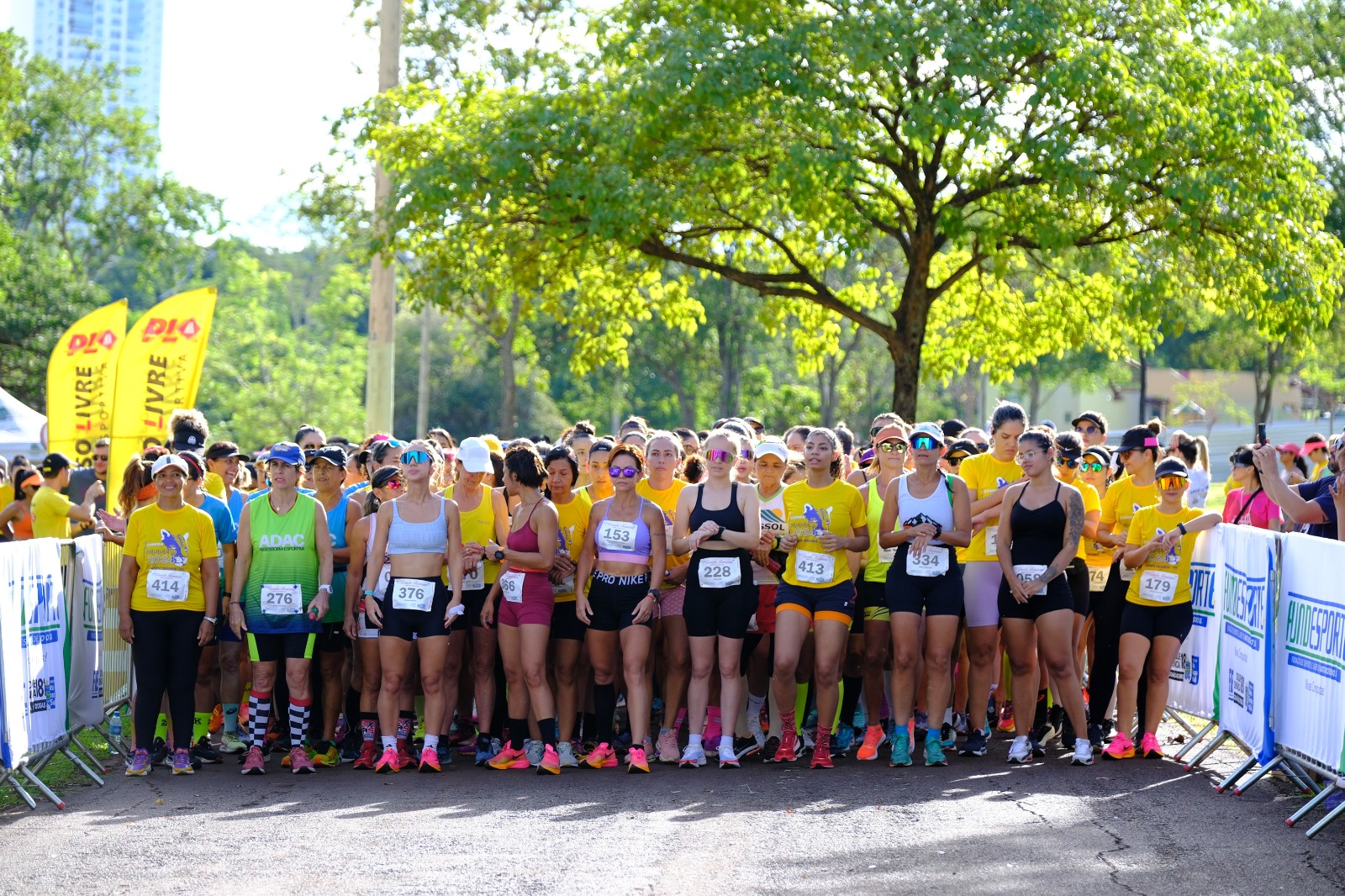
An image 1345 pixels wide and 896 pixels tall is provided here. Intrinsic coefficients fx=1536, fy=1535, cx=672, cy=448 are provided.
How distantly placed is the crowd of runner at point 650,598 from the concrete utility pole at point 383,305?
7.20 metres

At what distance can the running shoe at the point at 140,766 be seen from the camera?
8.85m

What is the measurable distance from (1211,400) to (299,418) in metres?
35.6

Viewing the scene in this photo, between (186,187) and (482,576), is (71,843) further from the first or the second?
(186,187)

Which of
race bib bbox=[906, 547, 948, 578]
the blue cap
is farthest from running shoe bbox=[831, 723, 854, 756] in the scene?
the blue cap

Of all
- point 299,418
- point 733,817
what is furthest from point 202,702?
point 299,418

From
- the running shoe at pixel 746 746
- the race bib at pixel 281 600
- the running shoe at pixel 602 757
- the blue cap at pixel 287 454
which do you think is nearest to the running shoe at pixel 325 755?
the race bib at pixel 281 600

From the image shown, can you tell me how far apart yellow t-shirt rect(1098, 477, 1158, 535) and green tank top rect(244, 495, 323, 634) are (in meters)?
4.87

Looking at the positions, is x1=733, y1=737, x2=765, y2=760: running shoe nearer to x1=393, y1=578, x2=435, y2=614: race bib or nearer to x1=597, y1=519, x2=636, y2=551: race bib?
x1=597, y1=519, x2=636, y2=551: race bib

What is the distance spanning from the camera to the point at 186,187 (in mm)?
43875

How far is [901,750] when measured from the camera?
909 cm

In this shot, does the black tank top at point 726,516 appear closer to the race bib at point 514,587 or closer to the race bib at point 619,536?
the race bib at point 619,536

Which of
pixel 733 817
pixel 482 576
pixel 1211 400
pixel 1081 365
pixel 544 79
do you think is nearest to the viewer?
pixel 733 817

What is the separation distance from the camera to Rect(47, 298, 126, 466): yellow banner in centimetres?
1727

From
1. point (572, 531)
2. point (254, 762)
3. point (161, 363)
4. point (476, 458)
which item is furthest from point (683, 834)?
point (161, 363)
